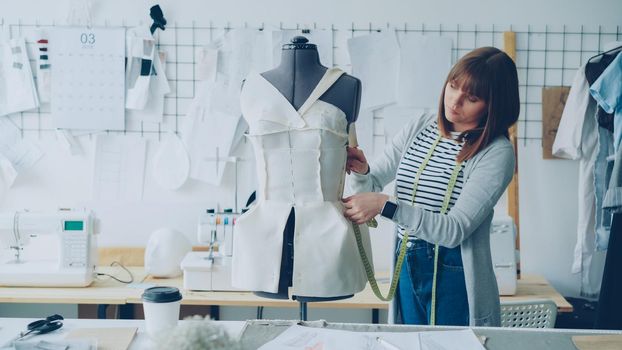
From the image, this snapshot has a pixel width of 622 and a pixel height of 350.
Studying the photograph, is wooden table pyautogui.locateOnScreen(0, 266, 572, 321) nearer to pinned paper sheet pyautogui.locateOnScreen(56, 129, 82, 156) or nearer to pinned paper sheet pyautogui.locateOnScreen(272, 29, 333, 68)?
pinned paper sheet pyautogui.locateOnScreen(56, 129, 82, 156)

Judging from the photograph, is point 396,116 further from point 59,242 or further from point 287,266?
point 59,242

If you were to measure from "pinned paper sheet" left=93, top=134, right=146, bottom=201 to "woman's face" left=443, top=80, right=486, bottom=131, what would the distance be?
185cm

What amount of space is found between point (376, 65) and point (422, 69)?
23 cm

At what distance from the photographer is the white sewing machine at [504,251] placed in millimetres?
2707

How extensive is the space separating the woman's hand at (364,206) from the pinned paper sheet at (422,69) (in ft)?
4.91

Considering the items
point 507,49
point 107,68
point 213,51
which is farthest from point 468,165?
point 107,68

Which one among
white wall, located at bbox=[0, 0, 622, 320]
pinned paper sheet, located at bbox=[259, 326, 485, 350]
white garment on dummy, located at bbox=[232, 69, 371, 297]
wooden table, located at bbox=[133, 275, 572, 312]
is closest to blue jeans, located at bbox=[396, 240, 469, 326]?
white garment on dummy, located at bbox=[232, 69, 371, 297]

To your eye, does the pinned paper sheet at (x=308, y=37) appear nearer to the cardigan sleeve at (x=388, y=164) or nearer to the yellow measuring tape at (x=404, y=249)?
the cardigan sleeve at (x=388, y=164)

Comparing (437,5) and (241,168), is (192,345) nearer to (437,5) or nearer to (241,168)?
(241,168)

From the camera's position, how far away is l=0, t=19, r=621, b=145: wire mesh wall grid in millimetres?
3123

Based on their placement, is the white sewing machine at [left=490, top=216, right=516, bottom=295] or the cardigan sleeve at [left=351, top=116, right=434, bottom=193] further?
the white sewing machine at [left=490, top=216, right=516, bottom=295]

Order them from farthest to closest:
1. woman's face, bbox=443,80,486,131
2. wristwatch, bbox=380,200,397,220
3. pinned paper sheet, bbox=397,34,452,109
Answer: pinned paper sheet, bbox=397,34,452,109 < woman's face, bbox=443,80,486,131 < wristwatch, bbox=380,200,397,220

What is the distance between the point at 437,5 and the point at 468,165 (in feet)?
5.10

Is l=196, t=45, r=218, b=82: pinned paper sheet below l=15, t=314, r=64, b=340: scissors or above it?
above
